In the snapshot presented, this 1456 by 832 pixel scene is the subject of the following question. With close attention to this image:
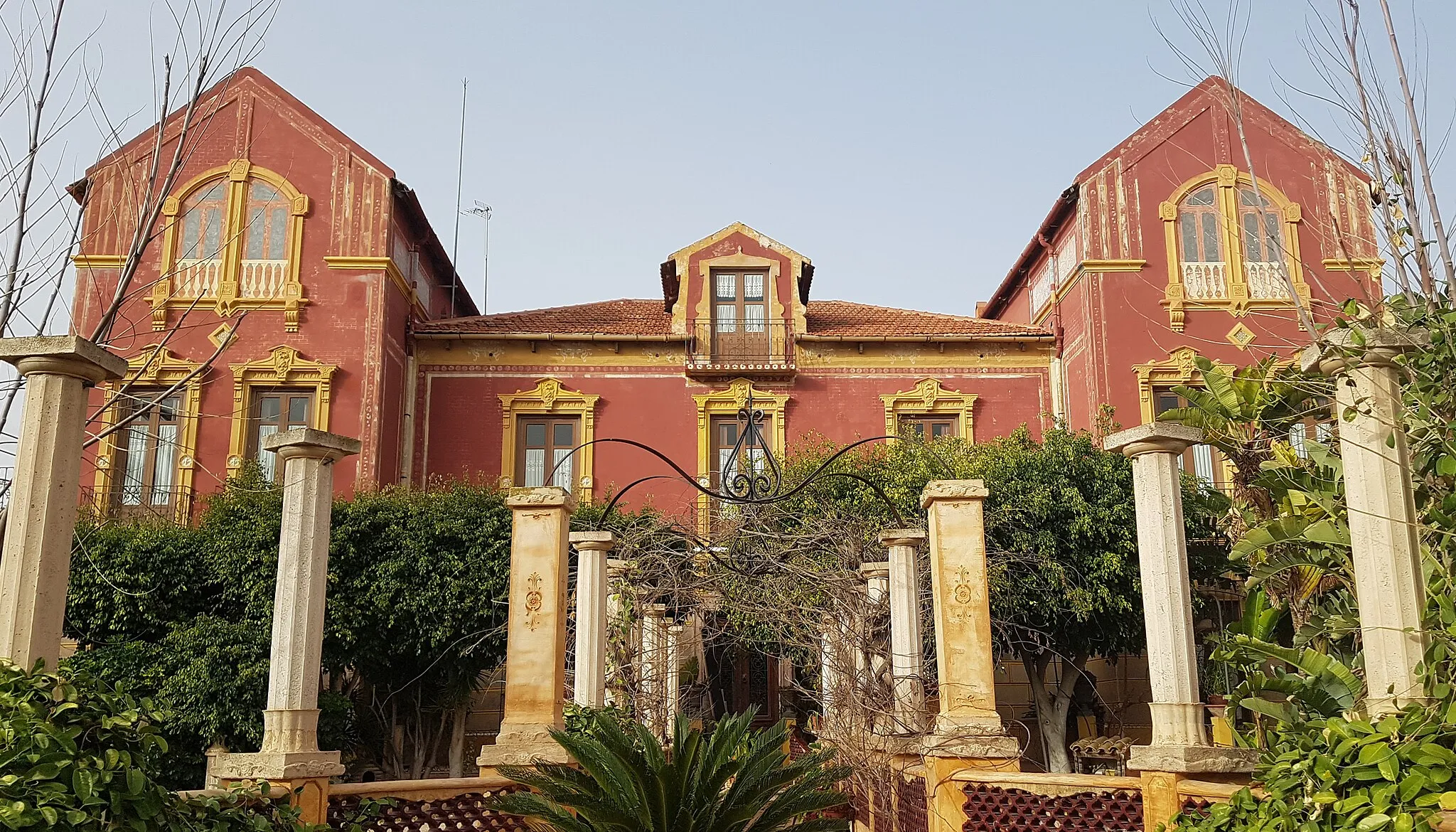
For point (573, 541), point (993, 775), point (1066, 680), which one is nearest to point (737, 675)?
point (1066, 680)

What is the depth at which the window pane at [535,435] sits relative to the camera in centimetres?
2097

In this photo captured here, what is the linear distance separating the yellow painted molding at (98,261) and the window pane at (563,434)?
25.6ft

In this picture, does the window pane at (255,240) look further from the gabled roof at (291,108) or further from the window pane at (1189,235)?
the window pane at (1189,235)

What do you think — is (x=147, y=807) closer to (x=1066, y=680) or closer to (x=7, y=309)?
(x=7, y=309)

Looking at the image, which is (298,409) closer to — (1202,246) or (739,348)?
(739,348)

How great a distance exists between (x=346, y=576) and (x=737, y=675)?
9007mm

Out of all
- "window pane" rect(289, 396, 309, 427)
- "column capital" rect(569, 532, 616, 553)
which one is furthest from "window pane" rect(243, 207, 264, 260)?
"column capital" rect(569, 532, 616, 553)

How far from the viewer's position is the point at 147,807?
15.9 ft

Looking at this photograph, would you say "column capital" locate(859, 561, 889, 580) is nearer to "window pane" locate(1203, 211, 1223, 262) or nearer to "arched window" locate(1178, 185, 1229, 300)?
"arched window" locate(1178, 185, 1229, 300)

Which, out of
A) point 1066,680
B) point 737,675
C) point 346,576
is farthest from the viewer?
point 737,675

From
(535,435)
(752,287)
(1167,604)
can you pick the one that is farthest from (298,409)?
(1167,604)

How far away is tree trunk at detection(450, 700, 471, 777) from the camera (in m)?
18.1

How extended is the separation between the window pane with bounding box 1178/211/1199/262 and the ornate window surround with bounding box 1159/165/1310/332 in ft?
0.39

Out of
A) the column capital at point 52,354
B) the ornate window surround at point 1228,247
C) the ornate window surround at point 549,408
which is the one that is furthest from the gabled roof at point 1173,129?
the column capital at point 52,354
